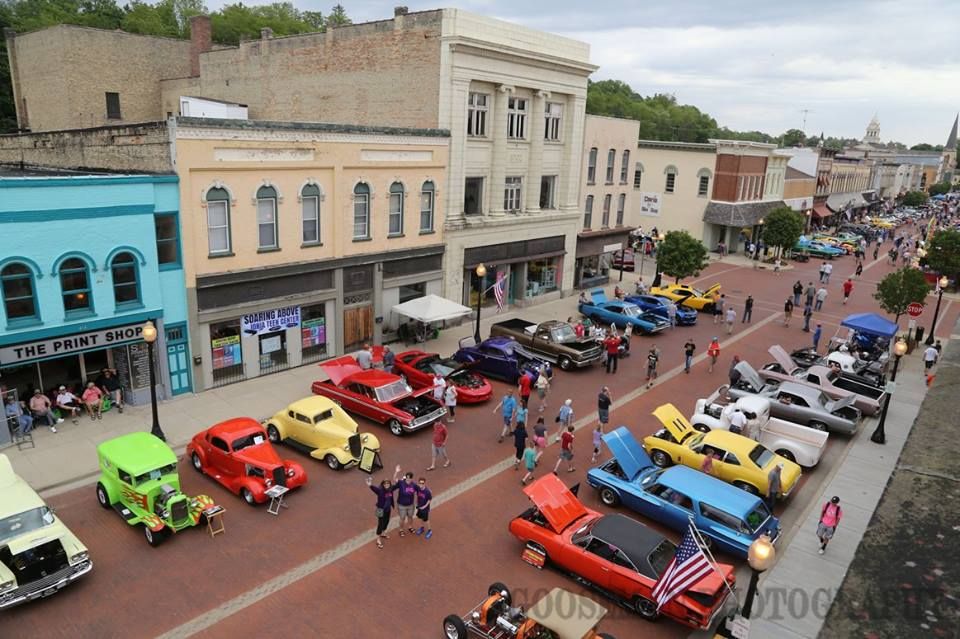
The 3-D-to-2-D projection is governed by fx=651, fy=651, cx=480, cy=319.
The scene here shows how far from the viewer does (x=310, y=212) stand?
929 inches

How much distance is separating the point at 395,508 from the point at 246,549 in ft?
10.9

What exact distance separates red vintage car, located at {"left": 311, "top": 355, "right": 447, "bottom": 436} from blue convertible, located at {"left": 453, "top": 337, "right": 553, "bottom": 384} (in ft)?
13.1

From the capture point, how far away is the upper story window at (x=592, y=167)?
124ft

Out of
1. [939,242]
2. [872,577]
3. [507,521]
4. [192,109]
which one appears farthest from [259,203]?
[939,242]

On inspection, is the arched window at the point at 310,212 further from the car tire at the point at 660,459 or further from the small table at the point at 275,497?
the car tire at the point at 660,459

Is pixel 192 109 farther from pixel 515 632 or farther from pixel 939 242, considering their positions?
pixel 939 242

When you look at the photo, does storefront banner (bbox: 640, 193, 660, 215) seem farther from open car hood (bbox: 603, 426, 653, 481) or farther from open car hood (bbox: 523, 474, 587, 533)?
open car hood (bbox: 523, 474, 587, 533)

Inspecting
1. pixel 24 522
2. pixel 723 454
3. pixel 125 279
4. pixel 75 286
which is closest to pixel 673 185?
pixel 723 454

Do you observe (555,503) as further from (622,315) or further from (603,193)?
(603,193)

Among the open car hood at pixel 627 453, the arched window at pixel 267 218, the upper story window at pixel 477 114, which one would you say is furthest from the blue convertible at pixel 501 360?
the upper story window at pixel 477 114

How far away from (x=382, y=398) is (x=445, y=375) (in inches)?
129

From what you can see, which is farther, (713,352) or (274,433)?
(713,352)

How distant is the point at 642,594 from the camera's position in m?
11.7

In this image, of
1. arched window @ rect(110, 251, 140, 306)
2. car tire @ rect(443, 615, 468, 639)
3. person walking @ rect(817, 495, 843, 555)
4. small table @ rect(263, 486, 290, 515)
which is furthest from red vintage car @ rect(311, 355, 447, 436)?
person walking @ rect(817, 495, 843, 555)
